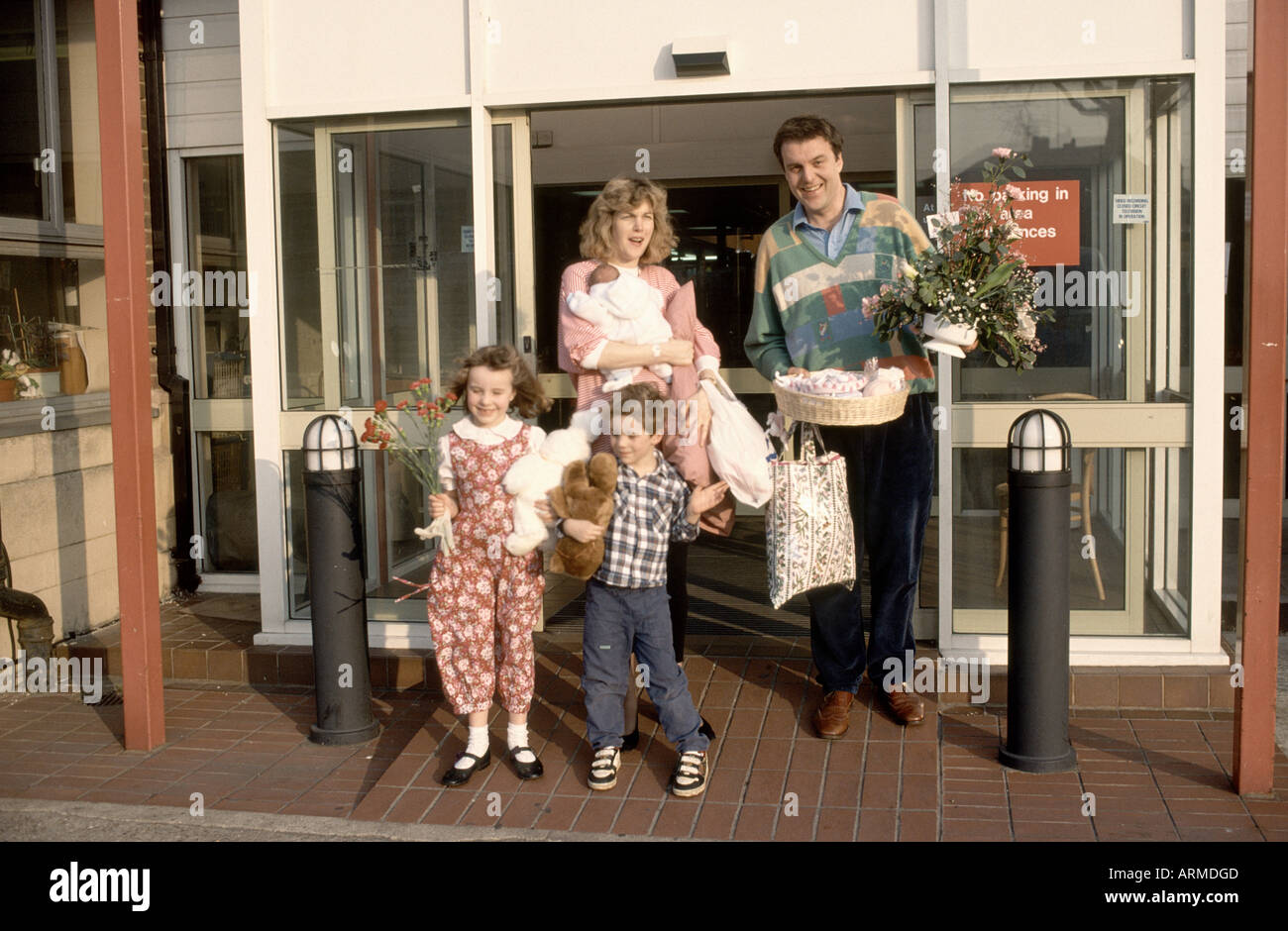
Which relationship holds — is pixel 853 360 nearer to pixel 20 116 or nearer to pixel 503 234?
pixel 503 234

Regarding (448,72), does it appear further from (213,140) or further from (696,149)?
(696,149)

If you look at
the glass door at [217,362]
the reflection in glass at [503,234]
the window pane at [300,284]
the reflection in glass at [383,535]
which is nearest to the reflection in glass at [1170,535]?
the reflection in glass at [503,234]

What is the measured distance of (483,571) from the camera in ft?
15.1

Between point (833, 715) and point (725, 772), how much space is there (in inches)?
20.4

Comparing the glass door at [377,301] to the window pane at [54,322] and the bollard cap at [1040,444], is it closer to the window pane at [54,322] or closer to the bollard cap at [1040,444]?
the window pane at [54,322]

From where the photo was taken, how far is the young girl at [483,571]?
14.8 feet

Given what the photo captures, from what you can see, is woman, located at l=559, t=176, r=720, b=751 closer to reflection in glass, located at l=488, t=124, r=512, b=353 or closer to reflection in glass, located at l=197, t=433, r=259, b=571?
reflection in glass, located at l=488, t=124, r=512, b=353

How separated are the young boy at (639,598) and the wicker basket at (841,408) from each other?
0.38 metres

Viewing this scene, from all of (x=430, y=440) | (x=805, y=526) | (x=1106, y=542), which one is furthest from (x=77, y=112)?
(x=1106, y=542)

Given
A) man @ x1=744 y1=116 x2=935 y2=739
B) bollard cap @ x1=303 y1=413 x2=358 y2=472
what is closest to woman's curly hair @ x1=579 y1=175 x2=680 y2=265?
man @ x1=744 y1=116 x2=935 y2=739

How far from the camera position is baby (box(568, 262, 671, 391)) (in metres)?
4.44

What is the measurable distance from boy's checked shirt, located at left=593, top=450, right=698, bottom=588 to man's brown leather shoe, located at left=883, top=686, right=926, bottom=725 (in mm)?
1139

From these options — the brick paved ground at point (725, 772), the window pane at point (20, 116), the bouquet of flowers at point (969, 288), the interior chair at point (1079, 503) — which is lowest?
the brick paved ground at point (725, 772)

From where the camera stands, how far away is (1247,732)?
167 inches
